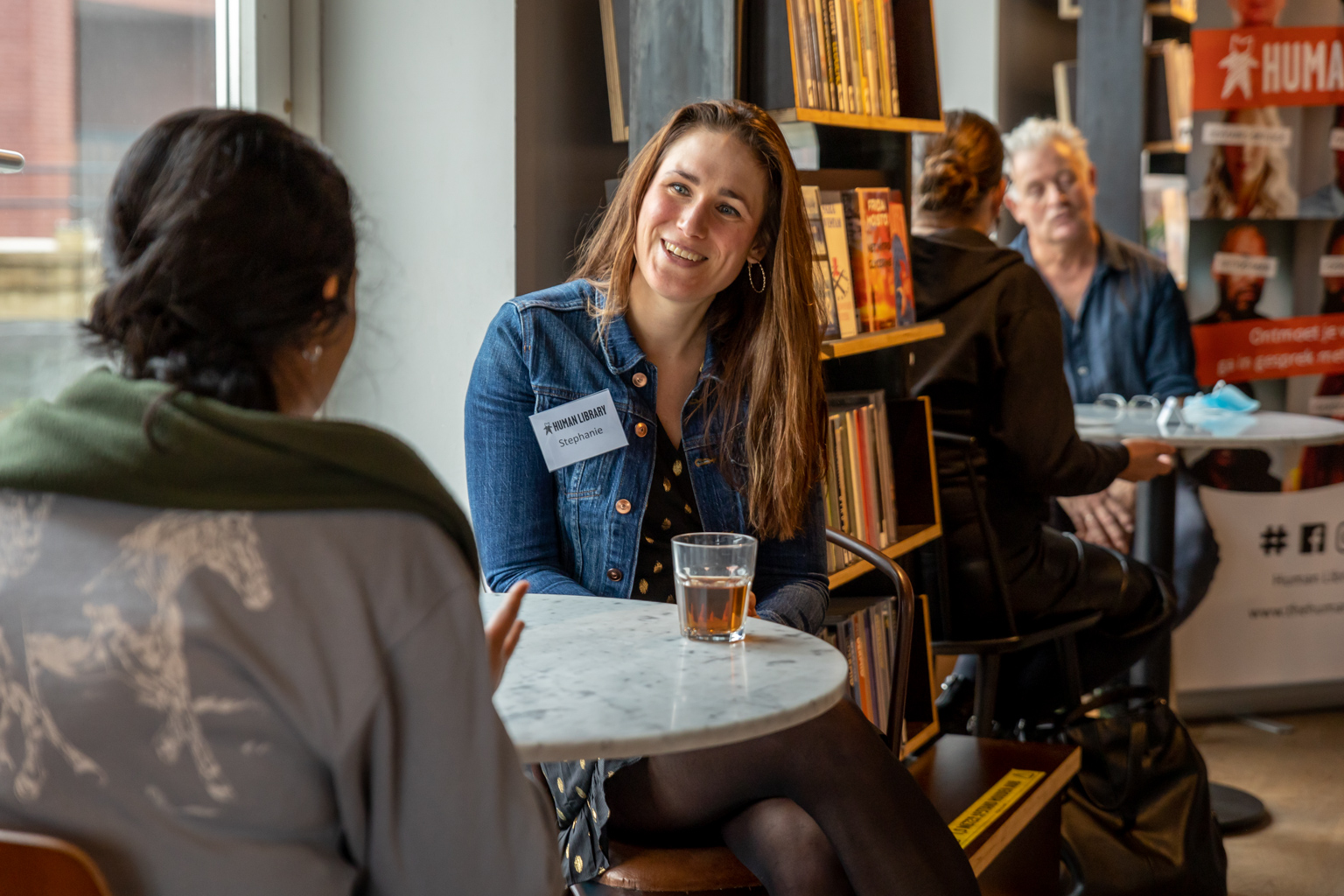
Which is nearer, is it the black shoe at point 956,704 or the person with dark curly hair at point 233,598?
the person with dark curly hair at point 233,598

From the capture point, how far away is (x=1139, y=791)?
2.52 m

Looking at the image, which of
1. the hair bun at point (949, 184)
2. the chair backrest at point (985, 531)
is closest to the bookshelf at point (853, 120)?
the hair bun at point (949, 184)

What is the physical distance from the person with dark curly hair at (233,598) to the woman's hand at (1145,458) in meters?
2.31

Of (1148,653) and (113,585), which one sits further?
(1148,653)

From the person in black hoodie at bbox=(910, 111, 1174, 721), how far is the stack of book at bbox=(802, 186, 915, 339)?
162 mm

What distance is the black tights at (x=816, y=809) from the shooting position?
1.48 metres

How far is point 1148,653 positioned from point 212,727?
316 centimetres

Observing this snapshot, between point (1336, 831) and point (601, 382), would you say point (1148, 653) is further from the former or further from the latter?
point (601, 382)

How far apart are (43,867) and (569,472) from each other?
109 centimetres

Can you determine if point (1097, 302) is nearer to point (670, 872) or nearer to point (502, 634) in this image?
point (670, 872)

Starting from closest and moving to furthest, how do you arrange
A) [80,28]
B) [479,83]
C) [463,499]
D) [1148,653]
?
[80,28] < [479,83] < [463,499] < [1148,653]

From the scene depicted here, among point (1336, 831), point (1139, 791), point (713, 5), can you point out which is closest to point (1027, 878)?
point (1139, 791)

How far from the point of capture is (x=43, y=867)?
0.78 meters

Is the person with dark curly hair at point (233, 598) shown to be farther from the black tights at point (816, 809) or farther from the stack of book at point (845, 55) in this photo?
the stack of book at point (845, 55)
